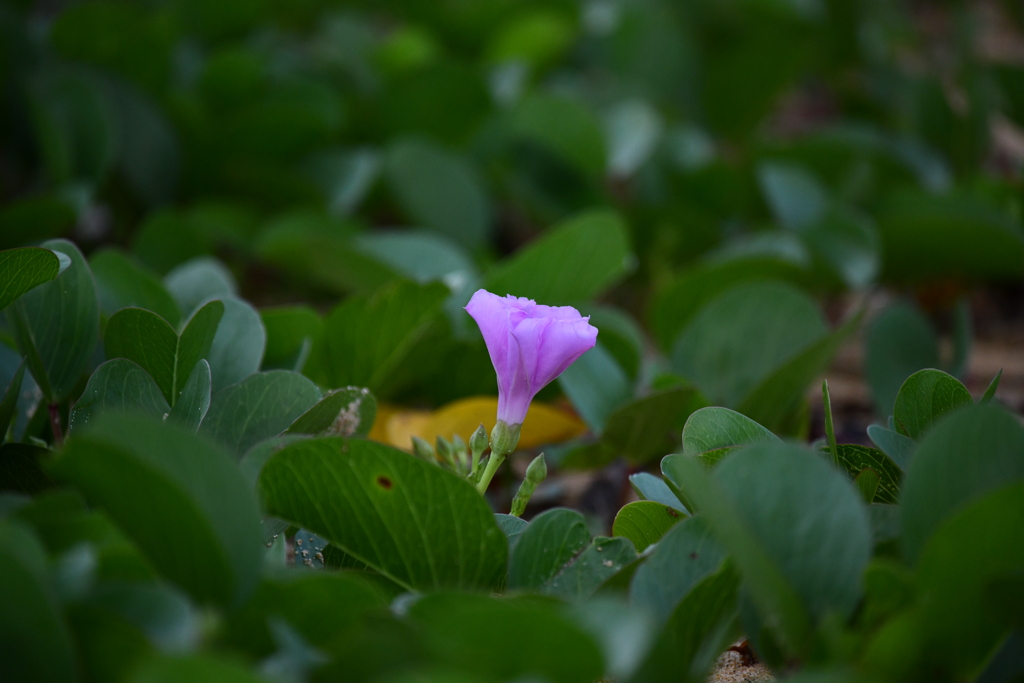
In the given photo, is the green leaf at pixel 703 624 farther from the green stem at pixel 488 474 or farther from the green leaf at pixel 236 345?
the green leaf at pixel 236 345

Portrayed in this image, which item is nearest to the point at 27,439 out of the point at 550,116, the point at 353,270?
the point at 353,270

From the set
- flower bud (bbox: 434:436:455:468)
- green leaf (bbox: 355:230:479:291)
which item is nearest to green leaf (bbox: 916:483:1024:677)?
flower bud (bbox: 434:436:455:468)

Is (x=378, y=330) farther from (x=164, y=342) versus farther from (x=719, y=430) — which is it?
(x=719, y=430)

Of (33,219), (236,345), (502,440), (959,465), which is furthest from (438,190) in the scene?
(959,465)

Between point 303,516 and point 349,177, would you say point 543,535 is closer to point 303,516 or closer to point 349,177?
point 303,516

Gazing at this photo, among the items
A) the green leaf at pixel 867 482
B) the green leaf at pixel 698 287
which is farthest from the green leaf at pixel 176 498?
the green leaf at pixel 698 287

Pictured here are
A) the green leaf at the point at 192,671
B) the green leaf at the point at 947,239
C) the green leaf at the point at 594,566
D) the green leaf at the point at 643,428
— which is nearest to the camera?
the green leaf at the point at 192,671
